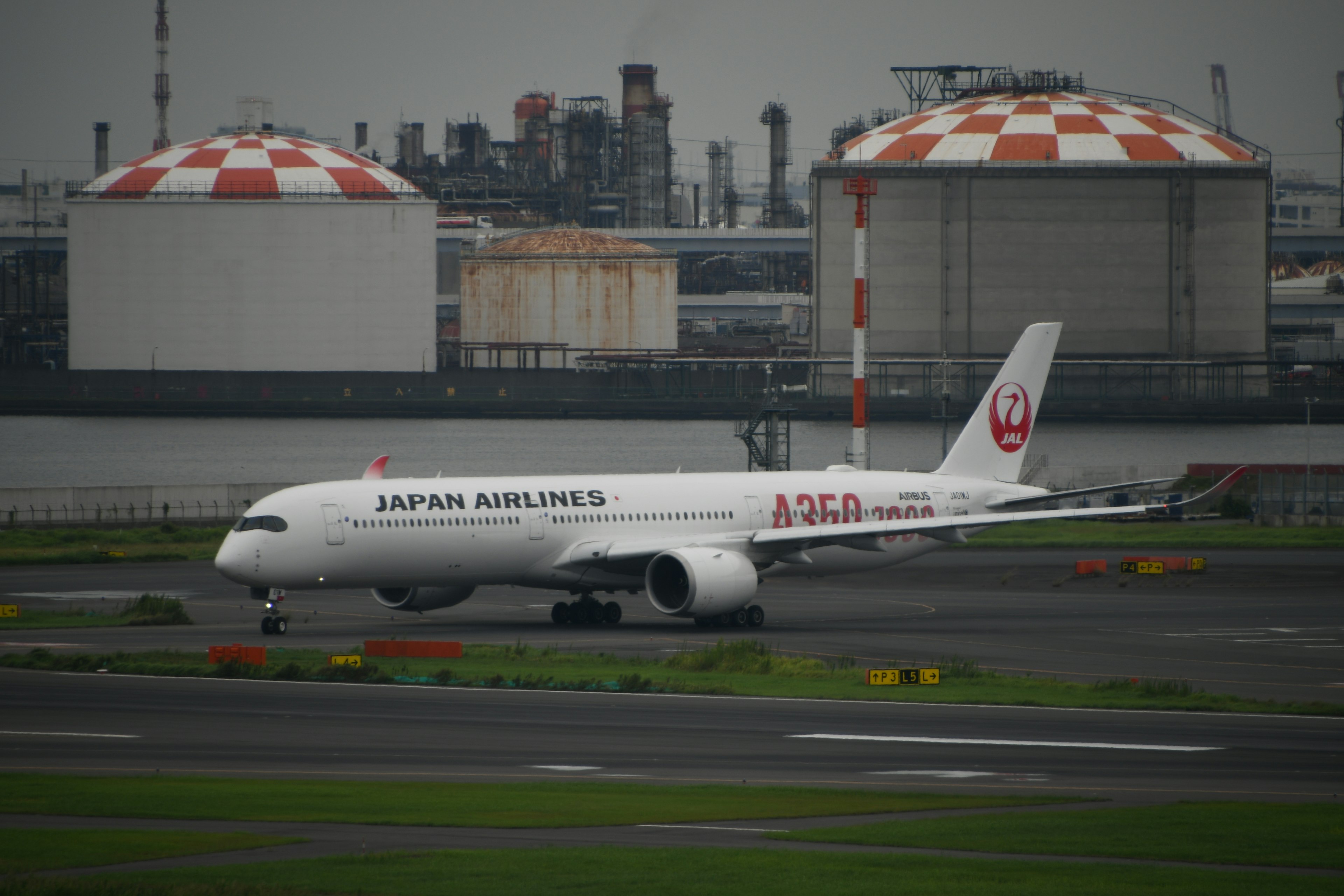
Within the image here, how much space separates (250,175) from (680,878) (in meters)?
158

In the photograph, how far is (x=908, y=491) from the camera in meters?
52.2

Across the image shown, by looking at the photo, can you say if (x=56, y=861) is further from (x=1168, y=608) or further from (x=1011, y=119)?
(x=1011, y=119)

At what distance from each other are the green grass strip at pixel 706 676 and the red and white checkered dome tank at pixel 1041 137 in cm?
12284

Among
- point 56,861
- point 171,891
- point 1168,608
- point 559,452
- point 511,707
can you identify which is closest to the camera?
point 171,891

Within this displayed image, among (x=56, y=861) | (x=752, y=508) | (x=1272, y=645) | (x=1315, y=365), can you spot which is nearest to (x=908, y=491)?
(x=752, y=508)

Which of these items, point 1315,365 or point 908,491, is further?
point 1315,365

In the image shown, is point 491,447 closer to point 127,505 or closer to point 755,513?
point 127,505

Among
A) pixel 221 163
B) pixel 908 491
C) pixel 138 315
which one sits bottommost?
pixel 908 491

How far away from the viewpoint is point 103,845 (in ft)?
59.2

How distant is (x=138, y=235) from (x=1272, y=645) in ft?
476

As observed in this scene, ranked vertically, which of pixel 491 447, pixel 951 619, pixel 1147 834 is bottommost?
pixel 951 619

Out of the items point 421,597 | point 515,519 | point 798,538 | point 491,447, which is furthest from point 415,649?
point 491,447

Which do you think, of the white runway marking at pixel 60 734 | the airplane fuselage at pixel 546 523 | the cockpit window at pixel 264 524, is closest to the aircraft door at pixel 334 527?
the airplane fuselage at pixel 546 523

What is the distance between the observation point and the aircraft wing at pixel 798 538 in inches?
1811
